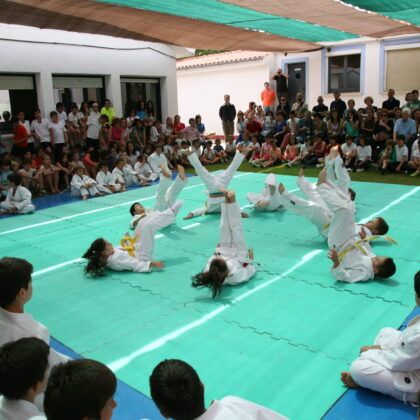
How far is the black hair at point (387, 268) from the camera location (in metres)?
4.44

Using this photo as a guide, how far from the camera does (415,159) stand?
33.4ft

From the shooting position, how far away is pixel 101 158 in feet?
35.9

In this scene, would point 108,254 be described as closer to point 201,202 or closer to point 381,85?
point 201,202

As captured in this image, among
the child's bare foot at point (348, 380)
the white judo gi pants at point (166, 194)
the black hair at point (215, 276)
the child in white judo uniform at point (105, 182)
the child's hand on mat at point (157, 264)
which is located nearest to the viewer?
the child's bare foot at point (348, 380)

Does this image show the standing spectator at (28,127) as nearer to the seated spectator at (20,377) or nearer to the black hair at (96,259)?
the black hair at (96,259)

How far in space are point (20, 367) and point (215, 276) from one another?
258cm

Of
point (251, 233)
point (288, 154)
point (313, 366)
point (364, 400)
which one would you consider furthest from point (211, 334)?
point (288, 154)

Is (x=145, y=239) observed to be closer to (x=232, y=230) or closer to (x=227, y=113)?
(x=232, y=230)

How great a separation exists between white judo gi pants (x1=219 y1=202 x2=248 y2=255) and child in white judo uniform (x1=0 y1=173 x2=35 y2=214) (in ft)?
15.1

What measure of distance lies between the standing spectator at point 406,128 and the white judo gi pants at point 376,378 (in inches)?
350

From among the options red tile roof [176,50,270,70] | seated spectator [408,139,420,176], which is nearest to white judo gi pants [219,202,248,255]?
seated spectator [408,139,420,176]

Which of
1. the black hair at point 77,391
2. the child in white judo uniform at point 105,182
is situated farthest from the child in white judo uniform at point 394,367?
the child in white judo uniform at point 105,182

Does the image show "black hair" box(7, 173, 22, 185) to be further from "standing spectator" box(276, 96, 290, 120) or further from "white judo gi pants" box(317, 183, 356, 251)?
"standing spectator" box(276, 96, 290, 120)

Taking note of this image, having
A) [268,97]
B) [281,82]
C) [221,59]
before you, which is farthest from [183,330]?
[221,59]
